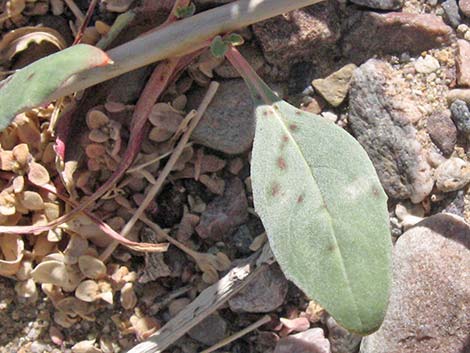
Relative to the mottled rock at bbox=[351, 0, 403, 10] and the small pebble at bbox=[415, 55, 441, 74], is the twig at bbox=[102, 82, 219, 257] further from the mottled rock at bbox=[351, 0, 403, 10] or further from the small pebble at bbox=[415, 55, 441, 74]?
the small pebble at bbox=[415, 55, 441, 74]

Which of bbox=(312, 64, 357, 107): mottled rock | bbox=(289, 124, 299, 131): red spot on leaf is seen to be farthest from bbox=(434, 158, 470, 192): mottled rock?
bbox=(289, 124, 299, 131): red spot on leaf

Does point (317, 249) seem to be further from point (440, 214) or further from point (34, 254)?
point (34, 254)

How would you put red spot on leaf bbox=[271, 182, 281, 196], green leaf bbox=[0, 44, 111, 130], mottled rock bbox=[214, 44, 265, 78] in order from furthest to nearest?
mottled rock bbox=[214, 44, 265, 78] → red spot on leaf bbox=[271, 182, 281, 196] → green leaf bbox=[0, 44, 111, 130]

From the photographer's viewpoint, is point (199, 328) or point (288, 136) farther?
point (199, 328)

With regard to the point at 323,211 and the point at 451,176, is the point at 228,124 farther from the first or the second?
the point at 451,176

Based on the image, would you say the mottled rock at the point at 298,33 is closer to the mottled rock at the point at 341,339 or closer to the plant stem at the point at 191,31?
the plant stem at the point at 191,31

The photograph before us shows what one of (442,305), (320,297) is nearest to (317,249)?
(320,297)
